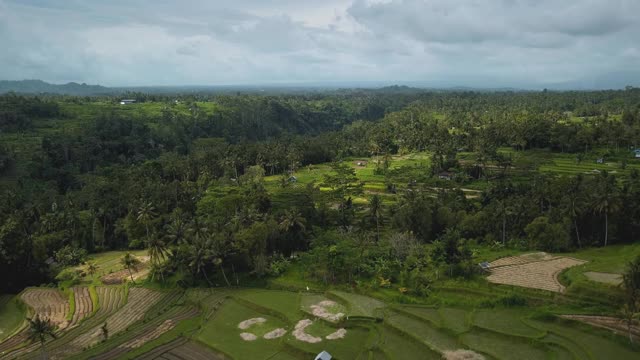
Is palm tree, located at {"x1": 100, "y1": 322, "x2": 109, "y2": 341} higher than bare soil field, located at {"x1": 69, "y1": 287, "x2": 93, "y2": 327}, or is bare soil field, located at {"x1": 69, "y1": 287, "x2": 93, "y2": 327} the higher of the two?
palm tree, located at {"x1": 100, "y1": 322, "x2": 109, "y2": 341}

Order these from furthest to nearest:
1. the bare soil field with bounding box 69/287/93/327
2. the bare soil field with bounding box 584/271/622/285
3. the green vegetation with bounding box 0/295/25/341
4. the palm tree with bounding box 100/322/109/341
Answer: the bare soil field with bounding box 69/287/93/327 → the green vegetation with bounding box 0/295/25/341 → the bare soil field with bounding box 584/271/622/285 → the palm tree with bounding box 100/322/109/341

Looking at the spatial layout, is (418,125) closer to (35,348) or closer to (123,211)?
(123,211)

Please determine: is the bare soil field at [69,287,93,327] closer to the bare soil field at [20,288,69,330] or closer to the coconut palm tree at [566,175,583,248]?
the bare soil field at [20,288,69,330]

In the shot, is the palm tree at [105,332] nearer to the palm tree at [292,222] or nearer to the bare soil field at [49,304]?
the bare soil field at [49,304]

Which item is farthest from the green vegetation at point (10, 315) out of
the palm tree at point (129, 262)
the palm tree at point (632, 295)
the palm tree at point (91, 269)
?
the palm tree at point (632, 295)

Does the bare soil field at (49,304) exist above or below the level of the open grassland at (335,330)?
below

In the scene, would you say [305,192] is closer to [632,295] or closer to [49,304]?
[49,304]

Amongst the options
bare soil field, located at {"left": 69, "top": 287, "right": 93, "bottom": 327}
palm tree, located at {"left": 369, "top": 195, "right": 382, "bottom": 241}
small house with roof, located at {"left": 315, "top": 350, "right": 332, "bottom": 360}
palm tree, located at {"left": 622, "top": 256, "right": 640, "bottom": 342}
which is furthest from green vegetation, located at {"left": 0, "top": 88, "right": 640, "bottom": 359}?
small house with roof, located at {"left": 315, "top": 350, "right": 332, "bottom": 360}

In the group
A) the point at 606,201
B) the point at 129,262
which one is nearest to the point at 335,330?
the point at 129,262
